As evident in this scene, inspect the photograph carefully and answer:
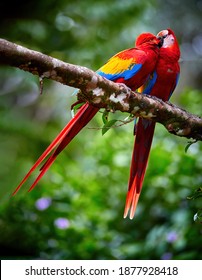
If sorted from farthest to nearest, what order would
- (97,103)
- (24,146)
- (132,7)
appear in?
(132,7), (24,146), (97,103)

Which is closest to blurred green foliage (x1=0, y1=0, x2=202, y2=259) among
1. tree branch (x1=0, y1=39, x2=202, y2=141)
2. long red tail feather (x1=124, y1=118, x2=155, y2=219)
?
long red tail feather (x1=124, y1=118, x2=155, y2=219)

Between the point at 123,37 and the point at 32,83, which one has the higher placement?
the point at 123,37

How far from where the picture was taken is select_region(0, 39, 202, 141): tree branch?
1050 millimetres

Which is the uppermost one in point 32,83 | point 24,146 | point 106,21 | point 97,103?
point 106,21

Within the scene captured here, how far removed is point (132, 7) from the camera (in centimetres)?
298

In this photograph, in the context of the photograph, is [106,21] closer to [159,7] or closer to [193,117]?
[159,7]

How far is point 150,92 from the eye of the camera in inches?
65.6

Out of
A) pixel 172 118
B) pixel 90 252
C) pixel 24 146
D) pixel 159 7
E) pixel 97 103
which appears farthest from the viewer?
pixel 159 7

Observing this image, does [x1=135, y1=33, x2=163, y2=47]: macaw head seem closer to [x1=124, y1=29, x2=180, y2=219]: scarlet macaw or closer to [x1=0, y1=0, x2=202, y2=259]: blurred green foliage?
[x1=124, y1=29, x2=180, y2=219]: scarlet macaw

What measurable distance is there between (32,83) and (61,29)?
0.42m

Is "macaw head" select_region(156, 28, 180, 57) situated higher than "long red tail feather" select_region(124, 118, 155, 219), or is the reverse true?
"macaw head" select_region(156, 28, 180, 57)

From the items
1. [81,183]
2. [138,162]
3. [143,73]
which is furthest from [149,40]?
[81,183]

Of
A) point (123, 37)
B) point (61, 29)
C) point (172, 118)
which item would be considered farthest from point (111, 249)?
point (123, 37)

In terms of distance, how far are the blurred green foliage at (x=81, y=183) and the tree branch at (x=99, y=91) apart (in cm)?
41
